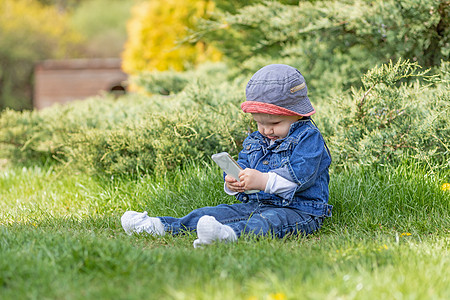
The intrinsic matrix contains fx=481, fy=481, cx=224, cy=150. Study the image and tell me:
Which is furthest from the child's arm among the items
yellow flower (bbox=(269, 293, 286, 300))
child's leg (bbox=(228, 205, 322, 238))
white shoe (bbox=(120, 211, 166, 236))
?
yellow flower (bbox=(269, 293, 286, 300))

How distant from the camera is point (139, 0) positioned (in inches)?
1014

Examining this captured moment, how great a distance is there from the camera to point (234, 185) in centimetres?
291

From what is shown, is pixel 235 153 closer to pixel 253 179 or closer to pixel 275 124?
pixel 275 124

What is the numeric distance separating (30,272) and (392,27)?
12.9 ft

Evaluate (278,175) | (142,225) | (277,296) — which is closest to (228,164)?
(278,175)

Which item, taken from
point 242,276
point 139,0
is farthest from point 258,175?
point 139,0

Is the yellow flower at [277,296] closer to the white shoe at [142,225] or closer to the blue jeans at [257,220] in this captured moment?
the blue jeans at [257,220]

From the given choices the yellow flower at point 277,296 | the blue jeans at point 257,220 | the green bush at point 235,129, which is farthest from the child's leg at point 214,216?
the yellow flower at point 277,296

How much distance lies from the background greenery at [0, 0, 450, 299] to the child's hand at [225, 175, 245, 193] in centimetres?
39

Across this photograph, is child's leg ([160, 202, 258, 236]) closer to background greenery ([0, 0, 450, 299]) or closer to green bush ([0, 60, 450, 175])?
background greenery ([0, 0, 450, 299])

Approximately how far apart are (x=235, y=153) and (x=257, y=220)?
4.65ft

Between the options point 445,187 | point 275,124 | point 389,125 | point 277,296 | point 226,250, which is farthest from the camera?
point 389,125

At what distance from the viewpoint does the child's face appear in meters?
2.98

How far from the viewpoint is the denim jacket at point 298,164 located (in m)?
2.84
